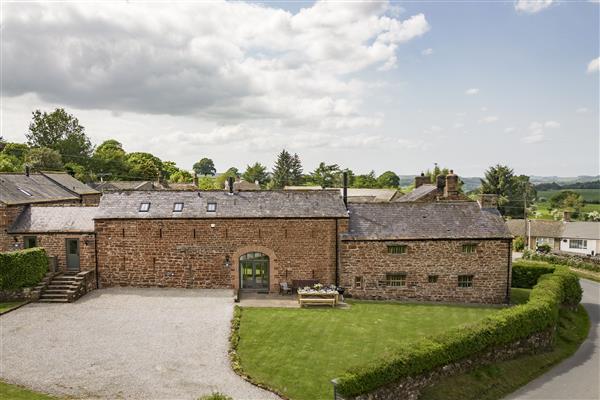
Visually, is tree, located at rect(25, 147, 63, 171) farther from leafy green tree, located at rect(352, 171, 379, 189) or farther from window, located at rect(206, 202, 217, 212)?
leafy green tree, located at rect(352, 171, 379, 189)

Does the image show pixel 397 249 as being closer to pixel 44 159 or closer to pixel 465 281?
pixel 465 281

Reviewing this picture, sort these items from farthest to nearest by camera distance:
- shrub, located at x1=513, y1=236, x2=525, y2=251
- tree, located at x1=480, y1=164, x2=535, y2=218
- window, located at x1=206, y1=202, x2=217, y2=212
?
tree, located at x1=480, y1=164, x2=535, y2=218 → shrub, located at x1=513, y1=236, x2=525, y2=251 → window, located at x1=206, y1=202, x2=217, y2=212

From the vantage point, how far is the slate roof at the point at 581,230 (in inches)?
2248

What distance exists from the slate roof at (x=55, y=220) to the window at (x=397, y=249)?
1798 centimetres

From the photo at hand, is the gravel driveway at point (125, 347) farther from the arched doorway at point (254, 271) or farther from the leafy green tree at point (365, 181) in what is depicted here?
the leafy green tree at point (365, 181)

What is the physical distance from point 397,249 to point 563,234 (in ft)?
156

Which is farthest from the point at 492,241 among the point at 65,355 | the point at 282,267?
the point at 65,355

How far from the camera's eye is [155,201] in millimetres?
26469

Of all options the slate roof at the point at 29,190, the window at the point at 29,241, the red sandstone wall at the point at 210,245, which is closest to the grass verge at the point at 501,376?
the red sandstone wall at the point at 210,245

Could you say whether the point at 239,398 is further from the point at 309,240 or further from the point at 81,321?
the point at 309,240

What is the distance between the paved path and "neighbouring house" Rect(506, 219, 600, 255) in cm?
3623

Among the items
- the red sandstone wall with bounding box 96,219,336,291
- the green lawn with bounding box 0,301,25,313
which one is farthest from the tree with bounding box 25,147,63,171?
the green lawn with bounding box 0,301,25,313

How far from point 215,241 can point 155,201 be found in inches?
188

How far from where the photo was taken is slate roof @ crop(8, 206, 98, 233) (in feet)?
83.8
